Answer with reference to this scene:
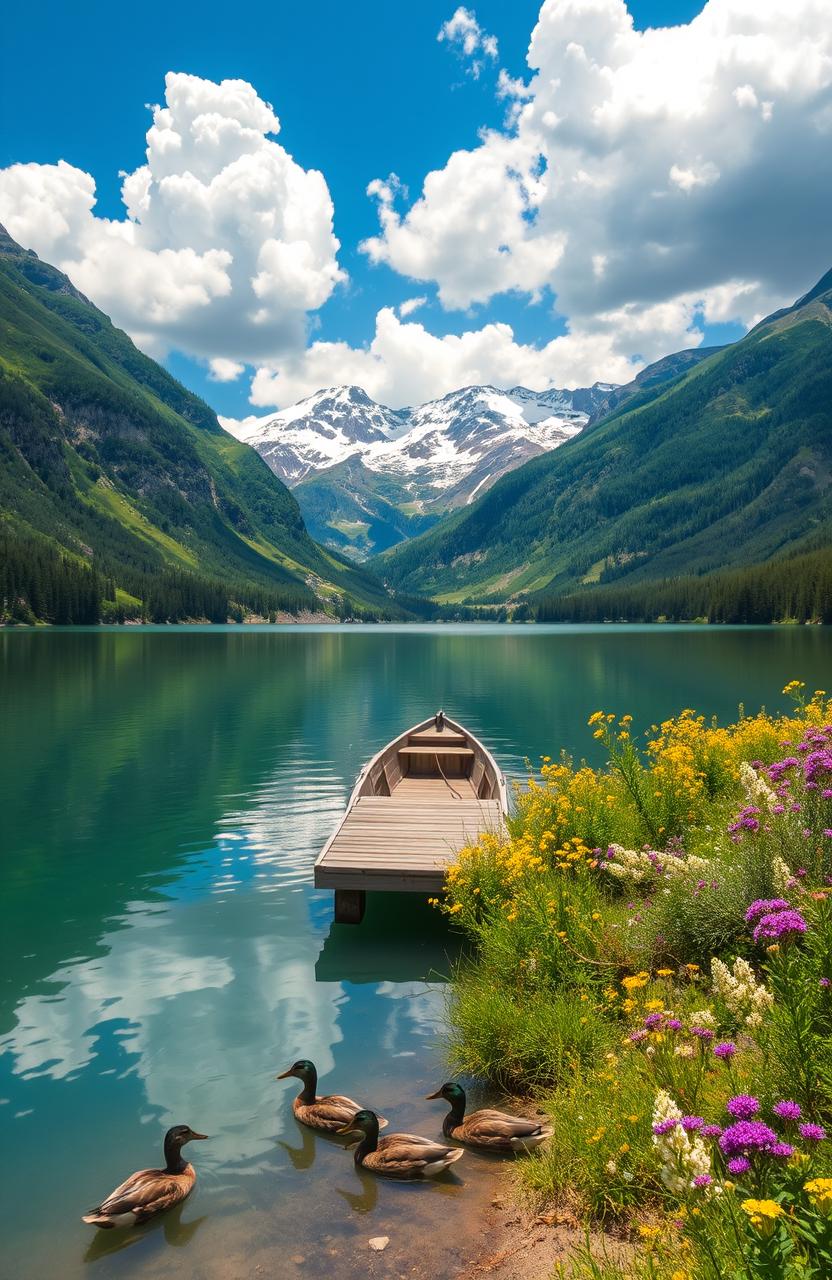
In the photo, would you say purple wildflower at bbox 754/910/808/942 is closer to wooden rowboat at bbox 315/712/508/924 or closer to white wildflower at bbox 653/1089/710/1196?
white wildflower at bbox 653/1089/710/1196

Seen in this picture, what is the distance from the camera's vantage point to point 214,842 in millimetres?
23281

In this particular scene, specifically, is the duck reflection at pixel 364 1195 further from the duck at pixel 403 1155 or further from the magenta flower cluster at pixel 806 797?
the magenta flower cluster at pixel 806 797

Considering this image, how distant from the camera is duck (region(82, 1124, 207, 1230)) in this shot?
7668mm

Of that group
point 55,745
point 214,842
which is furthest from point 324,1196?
point 55,745

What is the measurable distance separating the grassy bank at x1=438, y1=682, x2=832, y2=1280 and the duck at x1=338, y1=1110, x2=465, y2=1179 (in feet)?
2.82

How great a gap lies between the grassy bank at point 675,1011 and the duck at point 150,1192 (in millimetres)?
3587

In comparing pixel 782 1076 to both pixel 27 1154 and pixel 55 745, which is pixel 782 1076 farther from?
pixel 55 745

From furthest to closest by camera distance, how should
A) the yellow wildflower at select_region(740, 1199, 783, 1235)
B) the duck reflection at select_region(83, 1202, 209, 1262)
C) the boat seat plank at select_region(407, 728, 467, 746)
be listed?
the boat seat plank at select_region(407, 728, 467, 746) → the duck reflection at select_region(83, 1202, 209, 1262) → the yellow wildflower at select_region(740, 1199, 783, 1235)

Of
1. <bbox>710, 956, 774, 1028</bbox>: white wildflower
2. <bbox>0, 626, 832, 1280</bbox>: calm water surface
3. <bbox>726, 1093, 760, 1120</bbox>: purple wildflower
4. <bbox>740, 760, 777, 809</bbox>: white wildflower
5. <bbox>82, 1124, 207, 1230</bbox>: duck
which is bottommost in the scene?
<bbox>0, 626, 832, 1280</bbox>: calm water surface

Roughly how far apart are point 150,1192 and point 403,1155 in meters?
2.61

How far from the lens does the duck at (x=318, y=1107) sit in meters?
9.20

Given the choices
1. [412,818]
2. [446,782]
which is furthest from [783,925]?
[446,782]

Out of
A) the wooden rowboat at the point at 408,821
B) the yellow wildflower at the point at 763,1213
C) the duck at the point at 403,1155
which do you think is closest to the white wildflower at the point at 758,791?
the wooden rowboat at the point at 408,821

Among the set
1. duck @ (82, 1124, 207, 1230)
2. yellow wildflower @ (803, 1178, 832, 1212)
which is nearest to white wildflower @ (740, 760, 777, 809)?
yellow wildflower @ (803, 1178, 832, 1212)
